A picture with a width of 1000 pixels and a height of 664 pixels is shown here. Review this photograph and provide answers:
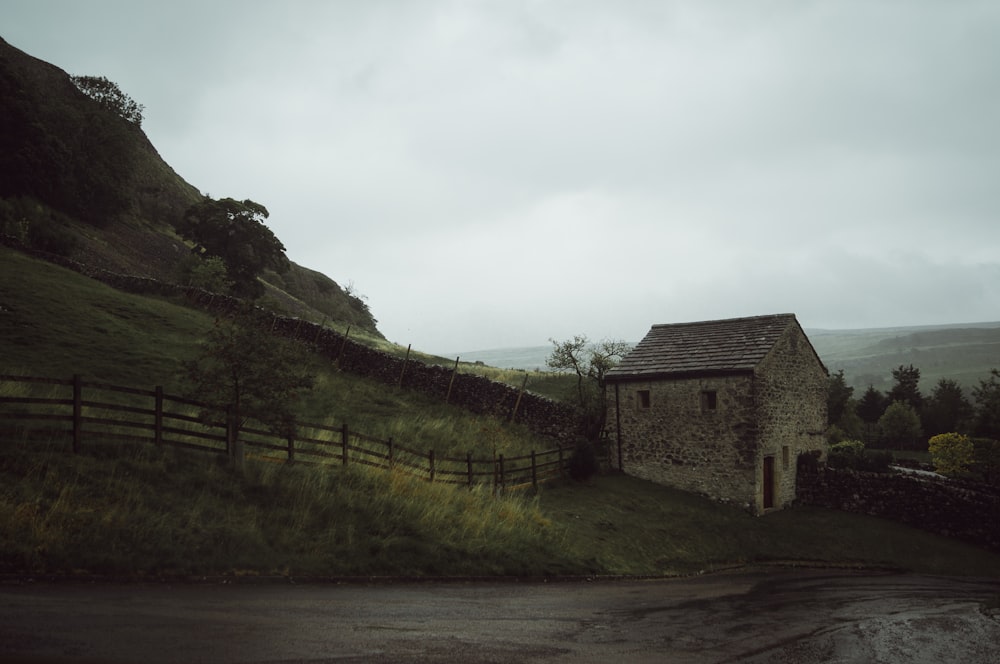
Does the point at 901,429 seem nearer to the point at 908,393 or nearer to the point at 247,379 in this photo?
the point at 908,393

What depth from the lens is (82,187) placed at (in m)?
51.5

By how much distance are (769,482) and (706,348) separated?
601 cm

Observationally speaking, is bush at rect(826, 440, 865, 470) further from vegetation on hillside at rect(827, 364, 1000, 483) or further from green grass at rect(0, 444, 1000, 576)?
green grass at rect(0, 444, 1000, 576)

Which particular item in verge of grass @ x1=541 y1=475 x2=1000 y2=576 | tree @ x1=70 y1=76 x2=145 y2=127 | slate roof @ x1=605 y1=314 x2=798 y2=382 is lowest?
verge of grass @ x1=541 y1=475 x2=1000 y2=576

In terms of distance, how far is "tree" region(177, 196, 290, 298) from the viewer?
166 feet

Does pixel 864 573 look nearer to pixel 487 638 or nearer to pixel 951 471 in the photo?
pixel 487 638

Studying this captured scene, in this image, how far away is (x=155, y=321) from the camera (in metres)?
31.2

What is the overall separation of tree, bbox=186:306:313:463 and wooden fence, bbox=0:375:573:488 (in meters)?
0.29

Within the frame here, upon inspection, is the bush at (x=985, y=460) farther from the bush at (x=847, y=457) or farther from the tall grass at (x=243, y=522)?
the tall grass at (x=243, y=522)

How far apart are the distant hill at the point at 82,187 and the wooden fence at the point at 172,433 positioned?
1360 centimetres

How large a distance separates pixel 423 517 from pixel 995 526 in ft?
71.6

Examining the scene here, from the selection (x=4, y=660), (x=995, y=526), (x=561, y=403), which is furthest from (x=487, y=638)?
(x=995, y=526)

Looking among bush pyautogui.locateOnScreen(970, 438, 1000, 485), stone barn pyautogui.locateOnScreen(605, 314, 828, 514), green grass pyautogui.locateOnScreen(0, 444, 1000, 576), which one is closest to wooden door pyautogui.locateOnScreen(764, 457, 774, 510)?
stone barn pyautogui.locateOnScreen(605, 314, 828, 514)

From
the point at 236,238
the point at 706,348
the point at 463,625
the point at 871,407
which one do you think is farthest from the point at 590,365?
the point at 871,407
